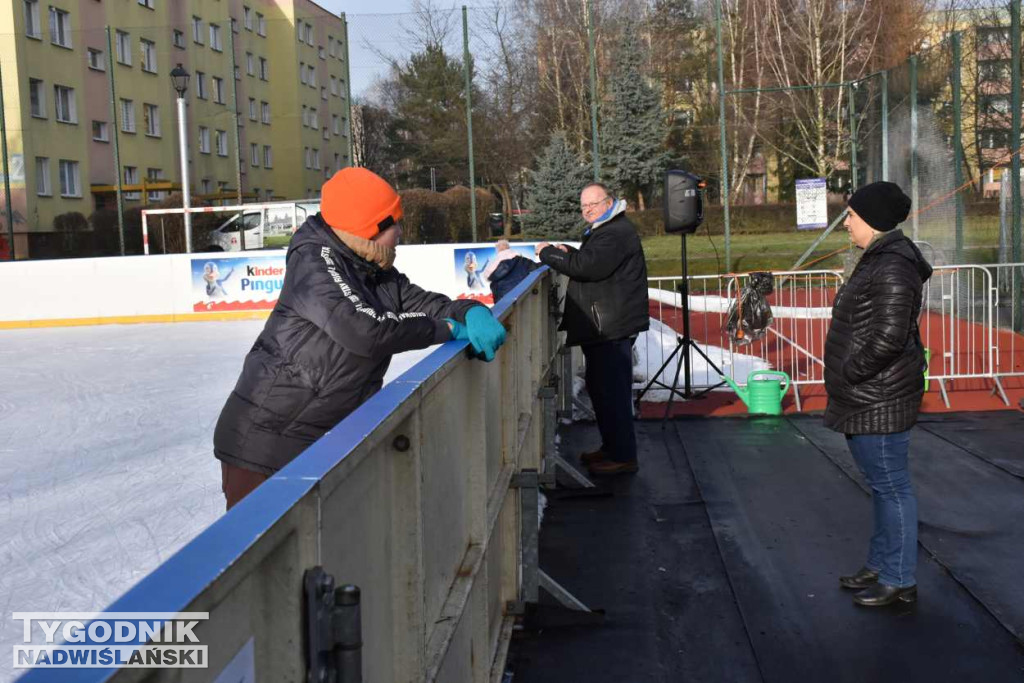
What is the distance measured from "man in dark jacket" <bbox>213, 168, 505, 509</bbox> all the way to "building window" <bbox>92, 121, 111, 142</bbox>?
3562 cm

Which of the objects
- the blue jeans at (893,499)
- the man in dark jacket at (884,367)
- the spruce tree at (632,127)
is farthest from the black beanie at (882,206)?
the spruce tree at (632,127)

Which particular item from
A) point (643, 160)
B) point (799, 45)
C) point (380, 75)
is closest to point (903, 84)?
point (380, 75)

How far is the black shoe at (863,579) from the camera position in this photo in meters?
4.64

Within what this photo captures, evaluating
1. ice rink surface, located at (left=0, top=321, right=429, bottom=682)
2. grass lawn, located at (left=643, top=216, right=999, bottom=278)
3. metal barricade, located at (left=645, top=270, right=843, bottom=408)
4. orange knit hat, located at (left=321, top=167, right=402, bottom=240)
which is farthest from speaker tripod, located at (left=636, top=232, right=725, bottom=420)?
grass lawn, located at (left=643, top=216, right=999, bottom=278)

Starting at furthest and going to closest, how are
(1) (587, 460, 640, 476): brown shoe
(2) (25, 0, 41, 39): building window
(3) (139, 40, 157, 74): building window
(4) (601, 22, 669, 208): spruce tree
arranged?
(3) (139, 40, 157, 74): building window < (2) (25, 0, 41, 39): building window < (4) (601, 22, 669, 208): spruce tree < (1) (587, 460, 640, 476): brown shoe

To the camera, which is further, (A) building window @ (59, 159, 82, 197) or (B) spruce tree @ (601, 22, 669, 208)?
(A) building window @ (59, 159, 82, 197)

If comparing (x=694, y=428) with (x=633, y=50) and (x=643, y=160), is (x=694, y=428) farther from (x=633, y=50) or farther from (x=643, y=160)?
(x=643, y=160)

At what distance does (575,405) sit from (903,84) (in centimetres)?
1014

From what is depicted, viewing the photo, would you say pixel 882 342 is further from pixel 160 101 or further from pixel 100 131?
pixel 160 101

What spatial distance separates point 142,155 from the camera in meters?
38.3

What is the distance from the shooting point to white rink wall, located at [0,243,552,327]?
17797 mm

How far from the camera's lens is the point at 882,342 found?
4273 millimetres

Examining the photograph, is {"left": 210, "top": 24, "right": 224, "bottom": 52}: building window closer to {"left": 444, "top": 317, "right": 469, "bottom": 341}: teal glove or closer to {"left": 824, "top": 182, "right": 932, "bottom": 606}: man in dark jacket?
{"left": 824, "top": 182, "right": 932, "bottom": 606}: man in dark jacket

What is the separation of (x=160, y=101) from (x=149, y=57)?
222 cm
